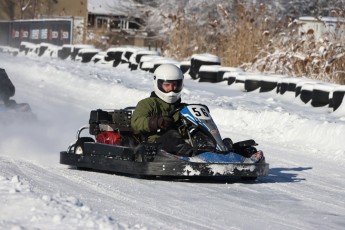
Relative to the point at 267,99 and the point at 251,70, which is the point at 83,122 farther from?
the point at 251,70

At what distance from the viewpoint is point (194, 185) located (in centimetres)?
777

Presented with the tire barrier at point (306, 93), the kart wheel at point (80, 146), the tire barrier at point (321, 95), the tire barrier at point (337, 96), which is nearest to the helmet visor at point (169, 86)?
the kart wheel at point (80, 146)

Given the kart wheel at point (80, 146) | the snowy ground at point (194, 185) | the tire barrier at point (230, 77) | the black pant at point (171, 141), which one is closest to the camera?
the snowy ground at point (194, 185)

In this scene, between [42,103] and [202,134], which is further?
[42,103]

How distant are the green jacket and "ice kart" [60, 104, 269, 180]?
12cm

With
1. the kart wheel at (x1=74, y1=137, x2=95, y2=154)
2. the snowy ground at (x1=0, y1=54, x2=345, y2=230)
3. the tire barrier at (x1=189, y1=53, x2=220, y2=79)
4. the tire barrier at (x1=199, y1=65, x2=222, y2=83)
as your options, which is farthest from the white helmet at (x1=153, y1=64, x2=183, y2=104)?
the tire barrier at (x1=189, y1=53, x2=220, y2=79)

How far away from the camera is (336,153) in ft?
34.4

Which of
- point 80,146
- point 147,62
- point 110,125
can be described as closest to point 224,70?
point 147,62

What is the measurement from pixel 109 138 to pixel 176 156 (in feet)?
3.65

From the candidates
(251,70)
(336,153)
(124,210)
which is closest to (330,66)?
(251,70)

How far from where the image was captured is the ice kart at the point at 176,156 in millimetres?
7719

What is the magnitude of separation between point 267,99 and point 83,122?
4.67 m

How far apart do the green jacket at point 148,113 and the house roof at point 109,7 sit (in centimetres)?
2959

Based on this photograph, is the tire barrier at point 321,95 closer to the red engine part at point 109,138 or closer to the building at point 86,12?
→ the red engine part at point 109,138
